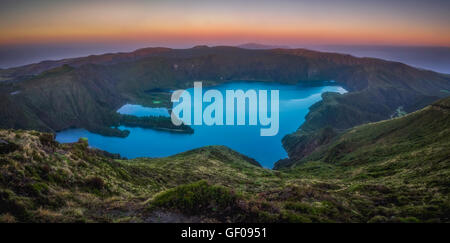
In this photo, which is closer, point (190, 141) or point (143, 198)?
point (143, 198)

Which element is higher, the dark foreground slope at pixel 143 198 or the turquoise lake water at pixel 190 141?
the dark foreground slope at pixel 143 198

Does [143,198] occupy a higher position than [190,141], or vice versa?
[143,198]

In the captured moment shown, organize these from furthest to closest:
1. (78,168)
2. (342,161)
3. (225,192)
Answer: (342,161), (78,168), (225,192)

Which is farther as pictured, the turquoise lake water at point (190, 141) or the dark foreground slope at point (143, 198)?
the turquoise lake water at point (190, 141)

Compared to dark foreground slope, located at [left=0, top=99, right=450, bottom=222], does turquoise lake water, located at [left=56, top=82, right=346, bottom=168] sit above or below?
below

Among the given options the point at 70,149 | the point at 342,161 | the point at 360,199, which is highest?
the point at 70,149

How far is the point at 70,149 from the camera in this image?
24.0 m

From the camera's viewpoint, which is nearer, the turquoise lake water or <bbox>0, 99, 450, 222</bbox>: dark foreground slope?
<bbox>0, 99, 450, 222</bbox>: dark foreground slope

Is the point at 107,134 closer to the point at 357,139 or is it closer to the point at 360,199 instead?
the point at 357,139

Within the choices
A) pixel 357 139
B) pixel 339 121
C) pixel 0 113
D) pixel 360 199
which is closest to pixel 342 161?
pixel 357 139
